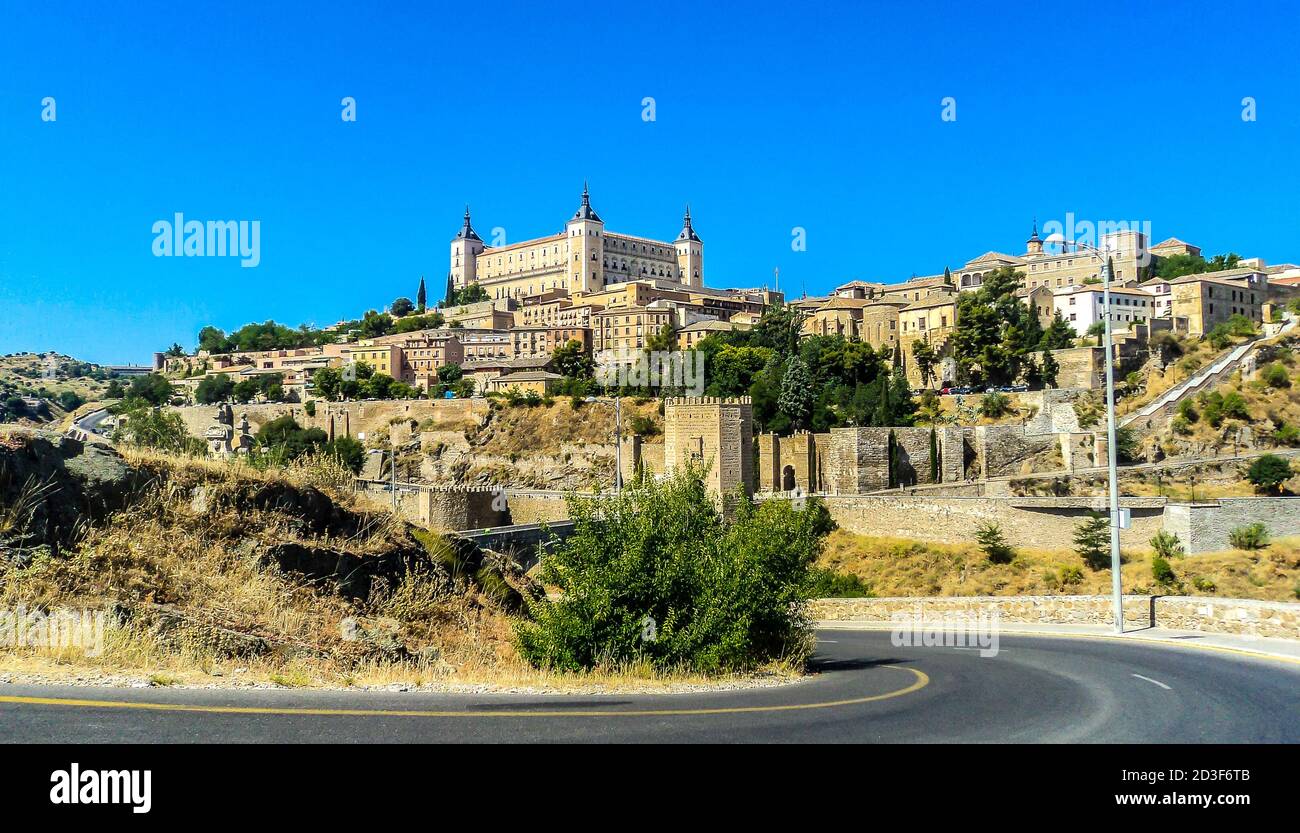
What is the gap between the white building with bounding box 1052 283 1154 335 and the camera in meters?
73.9

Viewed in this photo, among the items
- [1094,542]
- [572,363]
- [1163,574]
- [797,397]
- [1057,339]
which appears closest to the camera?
[1163,574]

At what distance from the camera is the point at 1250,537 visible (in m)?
31.7

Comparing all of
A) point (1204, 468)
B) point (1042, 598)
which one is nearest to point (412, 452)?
point (1204, 468)

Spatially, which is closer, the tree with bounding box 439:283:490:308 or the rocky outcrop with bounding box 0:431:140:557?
the rocky outcrop with bounding box 0:431:140:557

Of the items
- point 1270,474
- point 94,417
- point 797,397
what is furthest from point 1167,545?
point 94,417

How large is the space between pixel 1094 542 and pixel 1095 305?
47708 millimetres

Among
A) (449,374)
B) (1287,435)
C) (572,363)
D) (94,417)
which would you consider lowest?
(1287,435)

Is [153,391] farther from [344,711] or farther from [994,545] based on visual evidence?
[344,711]

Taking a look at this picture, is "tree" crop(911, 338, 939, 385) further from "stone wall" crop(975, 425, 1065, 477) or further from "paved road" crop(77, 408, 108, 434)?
"paved road" crop(77, 408, 108, 434)

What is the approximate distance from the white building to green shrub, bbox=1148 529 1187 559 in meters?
43.5

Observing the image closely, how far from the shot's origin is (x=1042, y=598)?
1992cm

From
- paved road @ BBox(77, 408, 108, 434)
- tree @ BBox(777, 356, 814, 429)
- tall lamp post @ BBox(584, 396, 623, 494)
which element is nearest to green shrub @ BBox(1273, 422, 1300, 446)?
tree @ BBox(777, 356, 814, 429)
